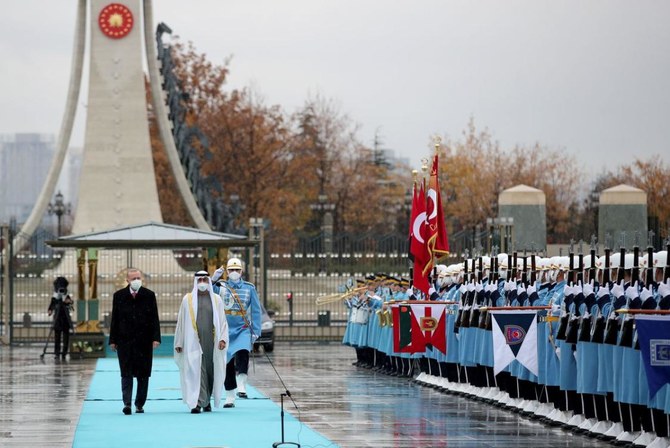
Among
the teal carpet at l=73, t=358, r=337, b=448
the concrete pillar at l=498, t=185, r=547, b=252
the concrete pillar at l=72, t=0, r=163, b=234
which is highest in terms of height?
the concrete pillar at l=72, t=0, r=163, b=234

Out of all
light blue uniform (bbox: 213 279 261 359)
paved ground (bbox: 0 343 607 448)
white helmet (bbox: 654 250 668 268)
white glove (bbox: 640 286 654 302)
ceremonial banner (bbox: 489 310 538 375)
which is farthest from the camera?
light blue uniform (bbox: 213 279 261 359)

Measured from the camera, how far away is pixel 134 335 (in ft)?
63.3

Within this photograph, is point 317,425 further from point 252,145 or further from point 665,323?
point 252,145

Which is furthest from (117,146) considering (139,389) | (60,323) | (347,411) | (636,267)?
(636,267)

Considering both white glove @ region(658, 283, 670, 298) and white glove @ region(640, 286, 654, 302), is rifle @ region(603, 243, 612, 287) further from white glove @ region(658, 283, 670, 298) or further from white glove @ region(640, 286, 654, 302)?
white glove @ region(658, 283, 670, 298)

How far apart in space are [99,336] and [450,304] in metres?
12.5

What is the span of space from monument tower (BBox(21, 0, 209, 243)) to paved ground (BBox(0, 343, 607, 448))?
20071 mm

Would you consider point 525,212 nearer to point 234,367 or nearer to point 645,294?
point 234,367

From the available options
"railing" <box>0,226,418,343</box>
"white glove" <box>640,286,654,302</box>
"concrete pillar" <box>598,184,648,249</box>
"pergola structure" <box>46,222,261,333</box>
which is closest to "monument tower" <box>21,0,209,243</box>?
"railing" <box>0,226,418,343</box>

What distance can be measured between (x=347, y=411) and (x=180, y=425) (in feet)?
8.28

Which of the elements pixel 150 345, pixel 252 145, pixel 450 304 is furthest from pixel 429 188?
pixel 252 145

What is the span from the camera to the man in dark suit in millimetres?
19125

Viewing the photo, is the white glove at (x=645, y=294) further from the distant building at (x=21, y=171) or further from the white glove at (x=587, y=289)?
the distant building at (x=21, y=171)

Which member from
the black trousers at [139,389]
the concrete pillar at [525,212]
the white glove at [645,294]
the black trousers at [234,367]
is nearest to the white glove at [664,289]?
the white glove at [645,294]
